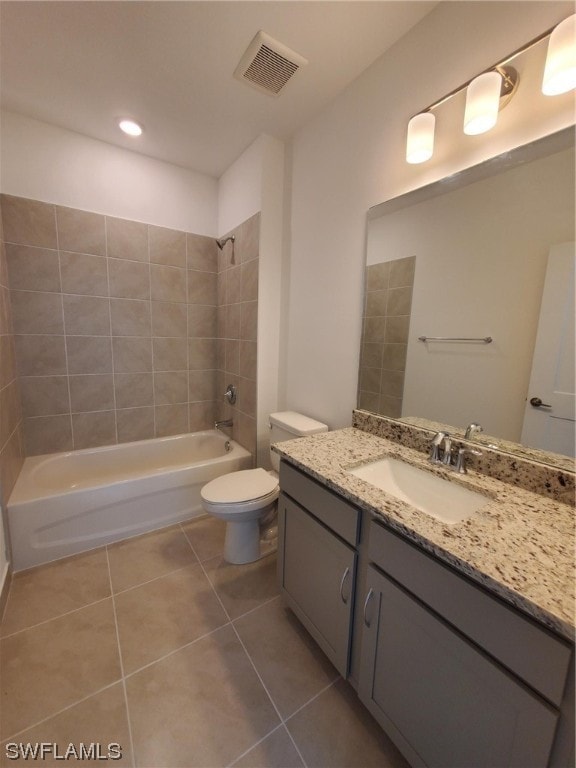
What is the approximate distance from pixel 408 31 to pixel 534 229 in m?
1.07

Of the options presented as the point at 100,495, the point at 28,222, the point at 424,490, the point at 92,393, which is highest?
the point at 28,222

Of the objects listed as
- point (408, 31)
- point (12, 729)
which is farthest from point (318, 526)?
point (408, 31)

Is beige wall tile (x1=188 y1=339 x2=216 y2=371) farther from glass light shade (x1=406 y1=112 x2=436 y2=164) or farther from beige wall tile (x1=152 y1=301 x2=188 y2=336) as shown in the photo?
glass light shade (x1=406 y1=112 x2=436 y2=164)

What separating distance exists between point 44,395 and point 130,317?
2.63 feet

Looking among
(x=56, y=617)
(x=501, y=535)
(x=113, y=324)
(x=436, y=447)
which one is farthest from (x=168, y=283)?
(x=501, y=535)

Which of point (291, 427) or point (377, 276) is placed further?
point (291, 427)

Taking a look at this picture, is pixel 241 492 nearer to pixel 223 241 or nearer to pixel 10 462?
pixel 10 462

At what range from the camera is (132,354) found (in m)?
2.43

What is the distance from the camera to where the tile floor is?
1.00m

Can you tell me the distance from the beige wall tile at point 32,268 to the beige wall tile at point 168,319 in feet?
2.12

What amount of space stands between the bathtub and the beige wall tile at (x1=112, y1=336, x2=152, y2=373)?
61cm

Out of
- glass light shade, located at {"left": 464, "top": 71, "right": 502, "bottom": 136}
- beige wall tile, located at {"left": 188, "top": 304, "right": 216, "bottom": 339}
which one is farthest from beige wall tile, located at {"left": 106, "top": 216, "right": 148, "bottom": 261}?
glass light shade, located at {"left": 464, "top": 71, "right": 502, "bottom": 136}

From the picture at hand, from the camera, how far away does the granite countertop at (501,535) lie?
23.1 inches

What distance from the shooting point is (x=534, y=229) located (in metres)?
0.99
